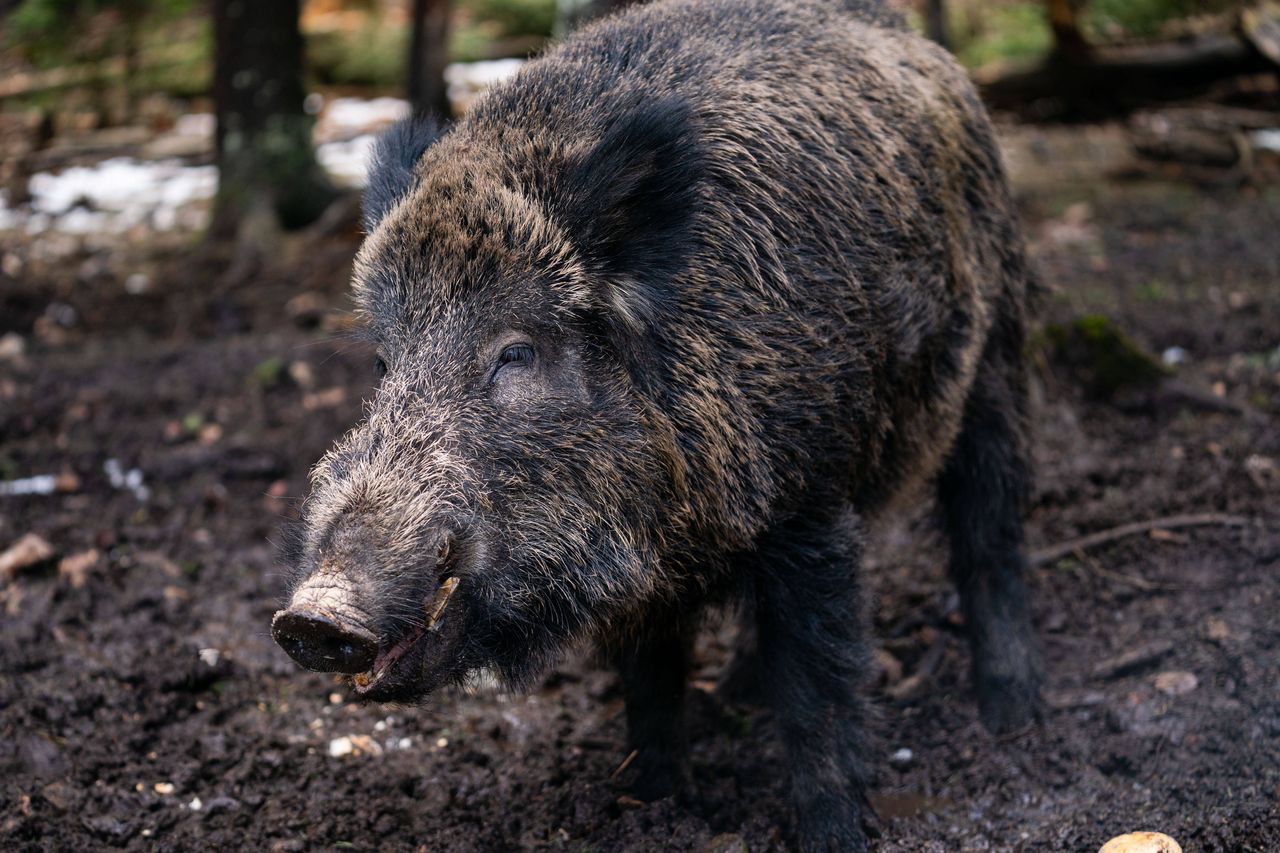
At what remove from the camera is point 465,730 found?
15.0 ft

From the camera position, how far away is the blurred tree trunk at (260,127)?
9305mm

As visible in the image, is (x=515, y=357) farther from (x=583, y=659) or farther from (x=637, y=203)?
(x=583, y=659)

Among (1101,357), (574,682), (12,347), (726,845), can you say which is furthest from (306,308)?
(726,845)

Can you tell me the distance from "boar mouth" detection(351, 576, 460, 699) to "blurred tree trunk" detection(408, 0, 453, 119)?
8114 millimetres

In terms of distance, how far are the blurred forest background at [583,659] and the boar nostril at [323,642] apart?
1.22m

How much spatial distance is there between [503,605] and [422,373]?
Answer: 68 cm

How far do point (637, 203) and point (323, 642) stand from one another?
1.50 meters

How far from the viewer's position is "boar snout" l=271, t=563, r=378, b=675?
2.71m

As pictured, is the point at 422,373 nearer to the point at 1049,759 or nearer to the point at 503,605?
the point at 503,605

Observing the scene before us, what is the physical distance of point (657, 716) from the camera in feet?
13.6

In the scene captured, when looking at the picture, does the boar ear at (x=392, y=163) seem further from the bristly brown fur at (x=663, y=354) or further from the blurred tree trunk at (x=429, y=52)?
the blurred tree trunk at (x=429, y=52)

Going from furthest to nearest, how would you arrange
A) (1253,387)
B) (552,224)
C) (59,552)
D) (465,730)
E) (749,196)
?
(1253,387), (59,552), (465,730), (749,196), (552,224)

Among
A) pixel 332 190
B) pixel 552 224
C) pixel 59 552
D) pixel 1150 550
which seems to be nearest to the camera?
pixel 552 224

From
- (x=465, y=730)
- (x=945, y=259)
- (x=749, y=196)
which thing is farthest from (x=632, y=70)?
(x=465, y=730)
